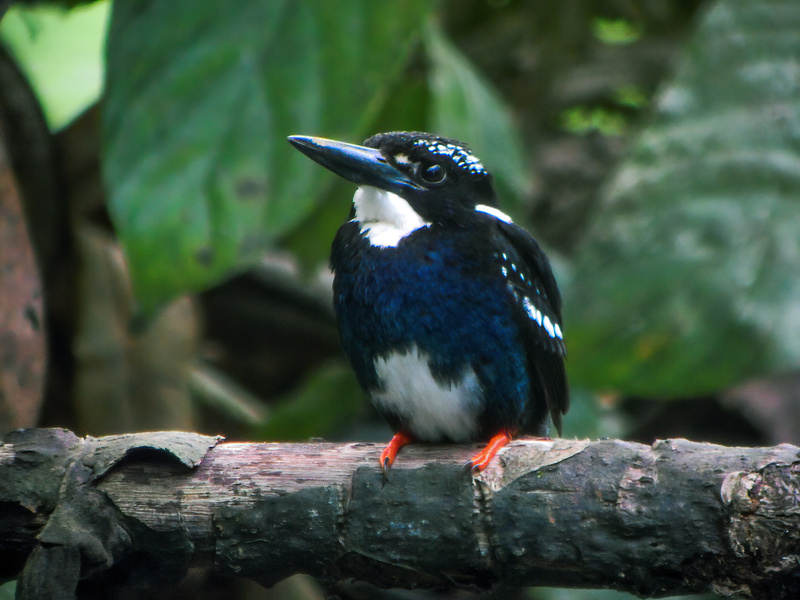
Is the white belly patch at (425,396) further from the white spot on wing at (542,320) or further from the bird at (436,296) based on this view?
the white spot on wing at (542,320)

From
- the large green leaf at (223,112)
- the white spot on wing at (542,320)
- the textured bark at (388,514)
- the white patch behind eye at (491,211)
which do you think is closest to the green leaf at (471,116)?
the large green leaf at (223,112)

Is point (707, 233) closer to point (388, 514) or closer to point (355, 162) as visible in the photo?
point (355, 162)

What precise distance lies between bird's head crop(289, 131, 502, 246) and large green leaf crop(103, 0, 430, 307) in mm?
306

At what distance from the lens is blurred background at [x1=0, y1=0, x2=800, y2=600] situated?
9.72 ft

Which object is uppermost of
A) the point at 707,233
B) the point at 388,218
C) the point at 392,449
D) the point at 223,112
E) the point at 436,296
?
the point at 707,233

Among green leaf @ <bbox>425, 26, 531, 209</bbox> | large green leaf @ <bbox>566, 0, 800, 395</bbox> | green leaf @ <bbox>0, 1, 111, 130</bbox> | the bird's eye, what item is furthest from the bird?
green leaf @ <bbox>0, 1, 111, 130</bbox>

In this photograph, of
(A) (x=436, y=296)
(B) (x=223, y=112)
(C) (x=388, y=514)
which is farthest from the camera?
(B) (x=223, y=112)

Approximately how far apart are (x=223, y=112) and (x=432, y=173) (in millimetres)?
728

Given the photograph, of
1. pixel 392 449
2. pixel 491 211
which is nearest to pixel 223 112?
pixel 491 211

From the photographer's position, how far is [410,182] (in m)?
2.75

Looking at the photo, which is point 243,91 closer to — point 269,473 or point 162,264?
point 162,264

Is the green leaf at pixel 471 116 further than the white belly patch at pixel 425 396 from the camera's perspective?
Yes

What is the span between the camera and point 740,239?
325 cm

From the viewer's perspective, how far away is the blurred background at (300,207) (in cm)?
296
